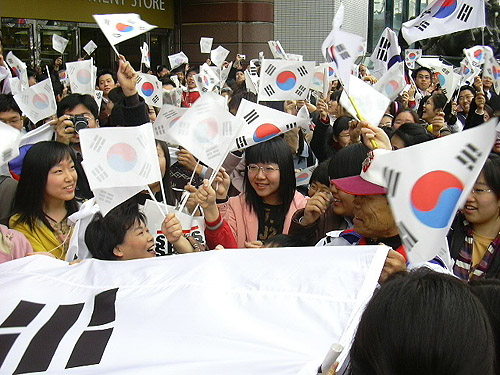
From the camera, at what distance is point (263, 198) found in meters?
3.54

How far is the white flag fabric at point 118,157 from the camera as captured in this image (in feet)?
9.61

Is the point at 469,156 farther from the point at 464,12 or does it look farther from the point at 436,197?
the point at 464,12

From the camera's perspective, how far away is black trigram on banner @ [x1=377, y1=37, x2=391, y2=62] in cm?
686

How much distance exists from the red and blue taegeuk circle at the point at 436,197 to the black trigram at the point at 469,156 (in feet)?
0.15

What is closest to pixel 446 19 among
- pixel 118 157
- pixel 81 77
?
pixel 118 157

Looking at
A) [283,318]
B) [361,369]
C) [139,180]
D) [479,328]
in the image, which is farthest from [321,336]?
[139,180]

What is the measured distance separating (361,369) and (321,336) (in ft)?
1.03

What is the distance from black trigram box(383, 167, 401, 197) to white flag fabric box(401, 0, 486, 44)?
2.86 m

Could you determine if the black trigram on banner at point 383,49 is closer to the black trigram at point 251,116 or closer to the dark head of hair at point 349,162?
the black trigram at point 251,116

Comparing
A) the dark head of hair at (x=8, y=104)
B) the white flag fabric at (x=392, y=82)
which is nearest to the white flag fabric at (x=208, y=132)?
the white flag fabric at (x=392, y=82)

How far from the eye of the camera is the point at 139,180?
9.74ft

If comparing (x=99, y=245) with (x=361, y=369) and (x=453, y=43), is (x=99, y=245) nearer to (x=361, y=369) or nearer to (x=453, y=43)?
(x=361, y=369)

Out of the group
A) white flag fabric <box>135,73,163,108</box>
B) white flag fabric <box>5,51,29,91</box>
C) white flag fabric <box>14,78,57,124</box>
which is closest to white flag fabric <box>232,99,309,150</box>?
white flag fabric <box>14,78,57,124</box>

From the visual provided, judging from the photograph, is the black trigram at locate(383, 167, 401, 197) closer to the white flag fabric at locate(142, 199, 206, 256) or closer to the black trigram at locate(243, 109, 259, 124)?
the white flag fabric at locate(142, 199, 206, 256)
